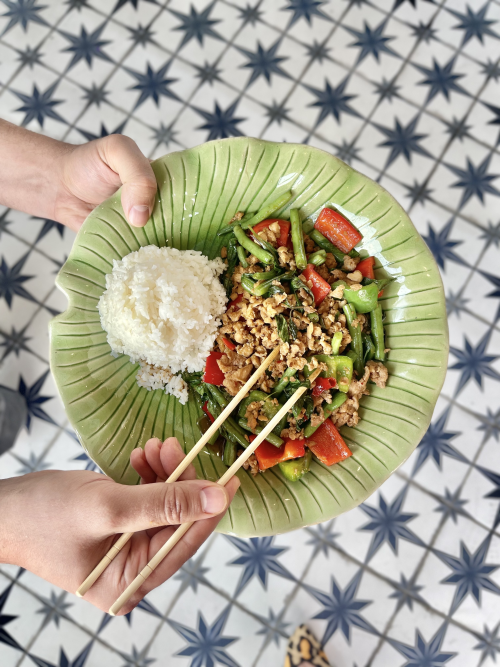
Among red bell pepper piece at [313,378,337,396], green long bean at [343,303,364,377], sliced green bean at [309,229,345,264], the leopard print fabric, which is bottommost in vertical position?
the leopard print fabric

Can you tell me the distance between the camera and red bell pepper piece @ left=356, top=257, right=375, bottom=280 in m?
1.99

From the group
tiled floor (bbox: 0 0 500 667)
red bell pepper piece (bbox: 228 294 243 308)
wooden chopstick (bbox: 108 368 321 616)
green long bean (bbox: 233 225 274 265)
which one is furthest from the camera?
tiled floor (bbox: 0 0 500 667)

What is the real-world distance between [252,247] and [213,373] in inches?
21.2

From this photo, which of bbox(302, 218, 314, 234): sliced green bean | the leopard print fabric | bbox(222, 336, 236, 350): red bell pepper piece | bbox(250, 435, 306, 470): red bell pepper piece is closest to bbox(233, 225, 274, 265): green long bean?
bbox(302, 218, 314, 234): sliced green bean

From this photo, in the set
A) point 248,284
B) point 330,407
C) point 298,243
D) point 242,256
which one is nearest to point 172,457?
point 330,407

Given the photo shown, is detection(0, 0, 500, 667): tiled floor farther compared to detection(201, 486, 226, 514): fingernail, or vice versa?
detection(0, 0, 500, 667): tiled floor

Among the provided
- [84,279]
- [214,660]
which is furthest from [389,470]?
[214,660]

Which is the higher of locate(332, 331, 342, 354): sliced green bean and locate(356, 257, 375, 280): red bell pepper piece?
locate(356, 257, 375, 280): red bell pepper piece

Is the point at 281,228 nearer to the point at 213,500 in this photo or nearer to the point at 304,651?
the point at 213,500

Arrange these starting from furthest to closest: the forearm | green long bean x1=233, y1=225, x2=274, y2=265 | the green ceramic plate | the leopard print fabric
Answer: the leopard print fabric, the forearm, green long bean x1=233, y1=225, x2=274, y2=265, the green ceramic plate

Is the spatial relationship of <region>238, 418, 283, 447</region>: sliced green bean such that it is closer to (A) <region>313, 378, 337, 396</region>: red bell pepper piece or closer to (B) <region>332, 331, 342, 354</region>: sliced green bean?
(A) <region>313, 378, 337, 396</region>: red bell pepper piece

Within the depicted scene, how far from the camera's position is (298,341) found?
75.7 inches

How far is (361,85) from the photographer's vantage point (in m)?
3.11

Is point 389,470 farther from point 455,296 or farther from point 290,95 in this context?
point 290,95
